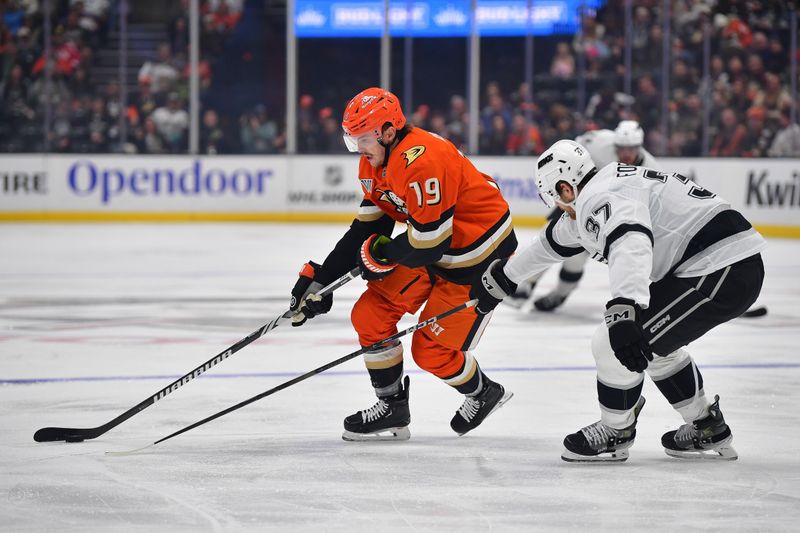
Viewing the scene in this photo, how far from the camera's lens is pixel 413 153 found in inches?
139

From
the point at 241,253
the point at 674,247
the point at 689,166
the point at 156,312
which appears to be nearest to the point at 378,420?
the point at 674,247

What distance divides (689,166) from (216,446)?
30.2 ft

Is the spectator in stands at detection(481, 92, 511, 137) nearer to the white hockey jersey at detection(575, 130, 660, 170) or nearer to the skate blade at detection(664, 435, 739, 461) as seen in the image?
the white hockey jersey at detection(575, 130, 660, 170)

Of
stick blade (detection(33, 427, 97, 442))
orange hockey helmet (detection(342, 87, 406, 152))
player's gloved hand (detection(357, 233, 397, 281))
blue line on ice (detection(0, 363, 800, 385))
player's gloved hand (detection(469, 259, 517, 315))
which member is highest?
orange hockey helmet (detection(342, 87, 406, 152))

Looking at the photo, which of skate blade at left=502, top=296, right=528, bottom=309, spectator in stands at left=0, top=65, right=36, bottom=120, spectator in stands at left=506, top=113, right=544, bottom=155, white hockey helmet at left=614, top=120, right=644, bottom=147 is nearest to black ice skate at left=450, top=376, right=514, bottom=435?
white hockey helmet at left=614, top=120, right=644, bottom=147

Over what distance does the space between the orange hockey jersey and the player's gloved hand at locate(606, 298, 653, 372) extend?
0.70m

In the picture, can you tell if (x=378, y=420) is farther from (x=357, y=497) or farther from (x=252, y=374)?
(x=252, y=374)

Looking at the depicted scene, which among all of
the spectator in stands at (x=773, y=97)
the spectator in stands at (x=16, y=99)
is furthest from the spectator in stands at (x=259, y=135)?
the spectator in stands at (x=773, y=97)

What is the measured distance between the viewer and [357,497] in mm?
3000

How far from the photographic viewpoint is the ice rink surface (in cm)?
286

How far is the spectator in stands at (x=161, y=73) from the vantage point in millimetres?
13398

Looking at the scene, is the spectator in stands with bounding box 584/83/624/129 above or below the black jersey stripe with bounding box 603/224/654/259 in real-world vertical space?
above

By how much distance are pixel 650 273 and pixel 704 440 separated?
62 centimetres

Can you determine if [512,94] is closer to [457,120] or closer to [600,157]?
[457,120]
